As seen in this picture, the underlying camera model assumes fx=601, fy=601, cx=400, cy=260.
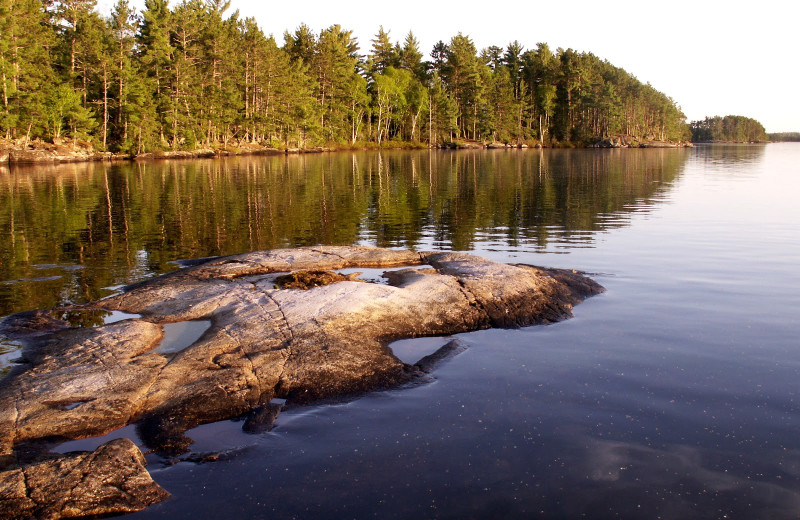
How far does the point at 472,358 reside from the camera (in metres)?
9.27

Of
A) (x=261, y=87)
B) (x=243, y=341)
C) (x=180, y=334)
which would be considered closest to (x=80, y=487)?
(x=243, y=341)

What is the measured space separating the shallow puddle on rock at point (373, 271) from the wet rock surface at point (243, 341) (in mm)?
285

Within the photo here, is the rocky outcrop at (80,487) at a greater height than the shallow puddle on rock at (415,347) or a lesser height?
lesser

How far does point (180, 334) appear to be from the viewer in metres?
9.78

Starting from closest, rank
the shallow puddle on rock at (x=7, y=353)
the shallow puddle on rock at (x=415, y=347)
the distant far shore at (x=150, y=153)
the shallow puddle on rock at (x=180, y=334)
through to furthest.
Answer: the shallow puddle on rock at (x=7, y=353)
the shallow puddle on rock at (x=180, y=334)
the shallow puddle on rock at (x=415, y=347)
the distant far shore at (x=150, y=153)

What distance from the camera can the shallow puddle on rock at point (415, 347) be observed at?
9266 mm

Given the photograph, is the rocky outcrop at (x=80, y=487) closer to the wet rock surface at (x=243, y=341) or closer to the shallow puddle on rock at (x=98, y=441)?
the wet rock surface at (x=243, y=341)

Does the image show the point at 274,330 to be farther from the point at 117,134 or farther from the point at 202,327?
the point at 117,134

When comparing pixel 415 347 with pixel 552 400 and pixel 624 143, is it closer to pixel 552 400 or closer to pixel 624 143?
pixel 552 400

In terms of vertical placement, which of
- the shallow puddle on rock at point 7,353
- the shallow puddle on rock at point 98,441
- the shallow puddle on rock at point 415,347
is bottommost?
the shallow puddle on rock at point 98,441

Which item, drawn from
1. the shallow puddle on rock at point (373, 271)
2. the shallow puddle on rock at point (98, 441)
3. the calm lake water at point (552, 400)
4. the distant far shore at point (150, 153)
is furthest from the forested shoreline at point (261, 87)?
the shallow puddle on rock at point (98, 441)

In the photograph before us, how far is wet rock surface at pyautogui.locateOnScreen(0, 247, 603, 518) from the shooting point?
7062 millimetres

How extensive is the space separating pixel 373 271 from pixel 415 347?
4.76 m

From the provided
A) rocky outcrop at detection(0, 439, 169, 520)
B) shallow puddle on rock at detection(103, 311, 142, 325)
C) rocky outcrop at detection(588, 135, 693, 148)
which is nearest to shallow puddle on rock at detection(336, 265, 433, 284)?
shallow puddle on rock at detection(103, 311, 142, 325)
